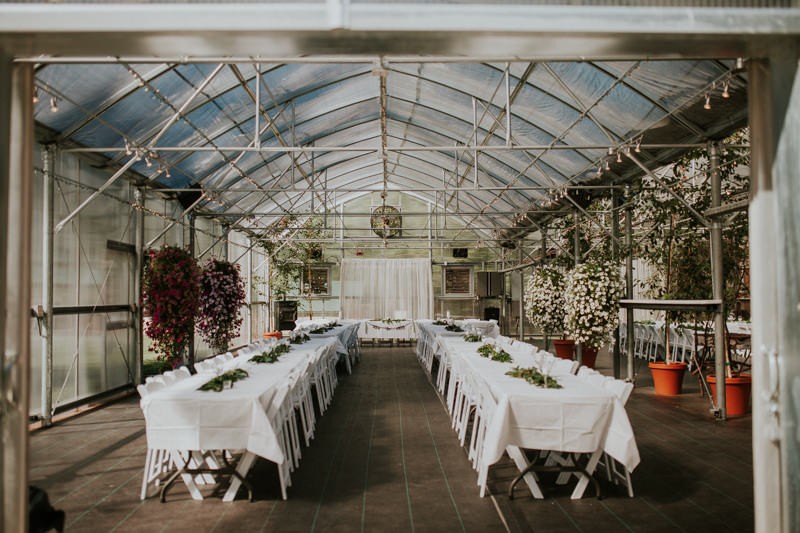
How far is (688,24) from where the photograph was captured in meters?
1.88

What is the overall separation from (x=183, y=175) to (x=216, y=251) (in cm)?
431

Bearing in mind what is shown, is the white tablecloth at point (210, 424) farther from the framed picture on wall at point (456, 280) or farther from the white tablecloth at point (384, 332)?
the framed picture on wall at point (456, 280)

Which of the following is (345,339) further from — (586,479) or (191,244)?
(586,479)

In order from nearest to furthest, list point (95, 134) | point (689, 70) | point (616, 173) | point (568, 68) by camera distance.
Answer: point (689, 70)
point (568, 68)
point (95, 134)
point (616, 173)

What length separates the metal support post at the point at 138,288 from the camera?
361 inches

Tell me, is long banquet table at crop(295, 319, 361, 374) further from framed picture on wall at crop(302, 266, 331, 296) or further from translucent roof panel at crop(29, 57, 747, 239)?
framed picture on wall at crop(302, 266, 331, 296)

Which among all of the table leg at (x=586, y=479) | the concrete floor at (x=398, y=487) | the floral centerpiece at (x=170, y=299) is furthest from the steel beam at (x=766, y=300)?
the floral centerpiece at (x=170, y=299)

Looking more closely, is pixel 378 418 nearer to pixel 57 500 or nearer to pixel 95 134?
pixel 57 500

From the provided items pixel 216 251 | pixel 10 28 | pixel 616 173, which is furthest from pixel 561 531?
pixel 216 251

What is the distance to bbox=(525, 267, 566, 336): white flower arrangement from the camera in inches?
448

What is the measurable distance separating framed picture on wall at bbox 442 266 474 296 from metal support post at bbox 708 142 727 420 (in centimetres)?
1233

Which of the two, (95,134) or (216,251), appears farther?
(216,251)

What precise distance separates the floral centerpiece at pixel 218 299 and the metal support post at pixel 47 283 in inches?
102

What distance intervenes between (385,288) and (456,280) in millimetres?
2366
